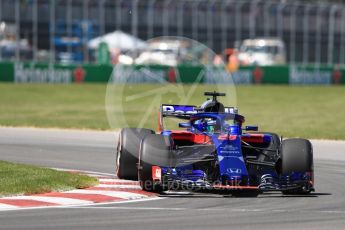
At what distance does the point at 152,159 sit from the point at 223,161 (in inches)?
37.8

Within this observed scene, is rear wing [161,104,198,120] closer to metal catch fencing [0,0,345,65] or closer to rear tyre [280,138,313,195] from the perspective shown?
rear tyre [280,138,313,195]

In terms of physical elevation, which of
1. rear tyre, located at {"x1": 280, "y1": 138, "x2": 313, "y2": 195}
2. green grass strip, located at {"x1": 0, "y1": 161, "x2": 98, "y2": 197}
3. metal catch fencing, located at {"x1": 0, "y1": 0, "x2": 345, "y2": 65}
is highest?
metal catch fencing, located at {"x1": 0, "y1": 0, "x2": 345, "y2": 65}

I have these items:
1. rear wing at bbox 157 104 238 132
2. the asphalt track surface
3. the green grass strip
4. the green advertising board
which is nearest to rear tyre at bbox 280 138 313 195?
the asphalt track surface

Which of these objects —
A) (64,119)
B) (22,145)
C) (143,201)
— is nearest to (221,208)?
(143,201)

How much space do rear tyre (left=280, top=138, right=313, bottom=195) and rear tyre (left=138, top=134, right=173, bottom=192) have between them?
153cm

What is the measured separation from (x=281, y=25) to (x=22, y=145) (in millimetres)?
40938

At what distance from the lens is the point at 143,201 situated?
12.9 meters

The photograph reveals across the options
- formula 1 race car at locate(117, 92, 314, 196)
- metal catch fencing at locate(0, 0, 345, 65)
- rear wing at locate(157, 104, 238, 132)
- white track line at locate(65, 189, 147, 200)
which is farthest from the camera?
metal catch fencing at locate(0, 0, 345, 65)

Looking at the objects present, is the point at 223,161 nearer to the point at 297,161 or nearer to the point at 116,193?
the point at 297,161

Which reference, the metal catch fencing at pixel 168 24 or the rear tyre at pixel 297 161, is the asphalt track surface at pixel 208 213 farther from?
the metal catch fencing at pixel 168 24

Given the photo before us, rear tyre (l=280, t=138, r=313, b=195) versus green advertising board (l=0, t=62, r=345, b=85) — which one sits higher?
green advertising board (l=0, t=62, r=345, b=85)

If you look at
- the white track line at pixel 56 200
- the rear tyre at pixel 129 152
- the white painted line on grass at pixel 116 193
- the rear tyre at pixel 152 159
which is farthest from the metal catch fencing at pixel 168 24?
the white track line at pixel 56 200

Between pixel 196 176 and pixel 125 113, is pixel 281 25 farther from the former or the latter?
pixel 196 176

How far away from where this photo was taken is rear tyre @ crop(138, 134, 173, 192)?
13758 mm
